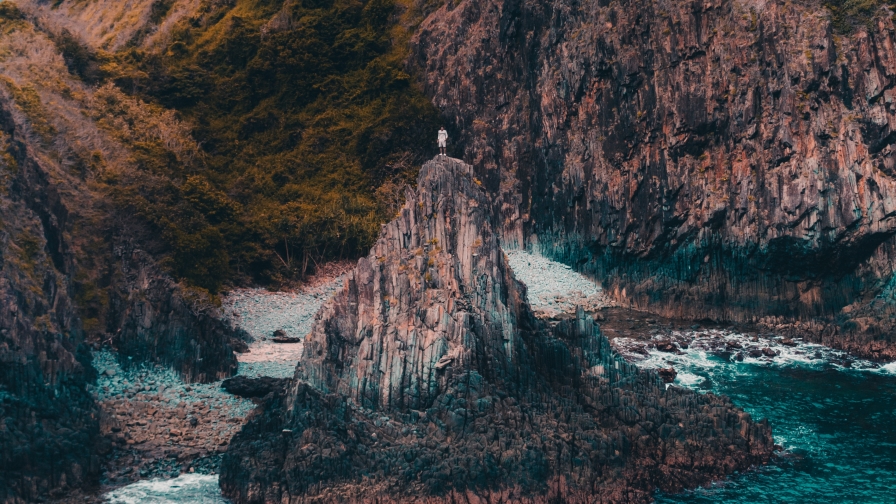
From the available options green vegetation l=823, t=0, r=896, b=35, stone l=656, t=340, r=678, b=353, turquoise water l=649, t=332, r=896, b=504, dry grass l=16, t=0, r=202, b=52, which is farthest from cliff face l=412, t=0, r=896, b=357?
dry grass l=16, t=0, r=202, b=52

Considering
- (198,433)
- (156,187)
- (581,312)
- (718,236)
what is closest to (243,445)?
(198,433)

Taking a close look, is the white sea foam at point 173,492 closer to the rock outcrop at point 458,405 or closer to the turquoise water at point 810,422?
the rock outcrop at point 458,405

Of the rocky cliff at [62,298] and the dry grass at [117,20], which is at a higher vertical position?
the dry grass at [117,20]

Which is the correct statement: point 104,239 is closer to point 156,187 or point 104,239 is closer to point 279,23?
point 156,187

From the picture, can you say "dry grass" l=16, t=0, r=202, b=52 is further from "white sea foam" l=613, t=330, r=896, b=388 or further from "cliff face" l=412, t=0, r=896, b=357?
"white sea foam" l=613, t=330, r=896, b=388

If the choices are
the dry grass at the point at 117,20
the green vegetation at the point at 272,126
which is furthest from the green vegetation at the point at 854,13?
the dry grass at the point at 117,20
